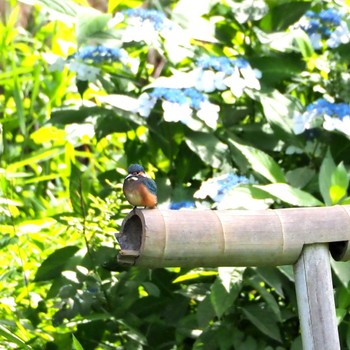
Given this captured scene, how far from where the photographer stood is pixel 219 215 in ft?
6.18

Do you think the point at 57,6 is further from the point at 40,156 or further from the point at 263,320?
the point at 40,156

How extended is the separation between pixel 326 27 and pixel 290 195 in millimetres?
829

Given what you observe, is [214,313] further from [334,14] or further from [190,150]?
[334,14]

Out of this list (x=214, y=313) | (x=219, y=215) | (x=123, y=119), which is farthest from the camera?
(x=123, y=119)

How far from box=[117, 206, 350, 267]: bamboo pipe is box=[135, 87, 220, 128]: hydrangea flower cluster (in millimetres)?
1109

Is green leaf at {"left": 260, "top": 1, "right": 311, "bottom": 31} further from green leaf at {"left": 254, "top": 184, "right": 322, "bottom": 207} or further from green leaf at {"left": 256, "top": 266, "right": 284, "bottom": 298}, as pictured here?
green leaf at {"left": 256, "top": 266, "right": 284, "bottom": 298}

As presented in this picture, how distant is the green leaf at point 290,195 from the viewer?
2.83 metres

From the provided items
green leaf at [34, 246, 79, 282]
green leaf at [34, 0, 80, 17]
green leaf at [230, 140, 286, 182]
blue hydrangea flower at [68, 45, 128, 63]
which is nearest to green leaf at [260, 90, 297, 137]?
green leaf at [230, 140, 286, 182]

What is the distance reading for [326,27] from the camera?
11.4 ft

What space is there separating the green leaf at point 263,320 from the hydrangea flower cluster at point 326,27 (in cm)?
90

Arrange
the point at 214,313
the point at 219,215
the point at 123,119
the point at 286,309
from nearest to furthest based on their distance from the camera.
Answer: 1. the point at 219,215
2. the point at 214,313
3. the point at 286,309
4. the point at 123,119

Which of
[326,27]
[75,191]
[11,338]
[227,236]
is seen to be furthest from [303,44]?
[227,236]

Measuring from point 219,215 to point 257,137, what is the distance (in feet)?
4.93

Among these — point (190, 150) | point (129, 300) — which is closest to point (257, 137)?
point (190, 150)
